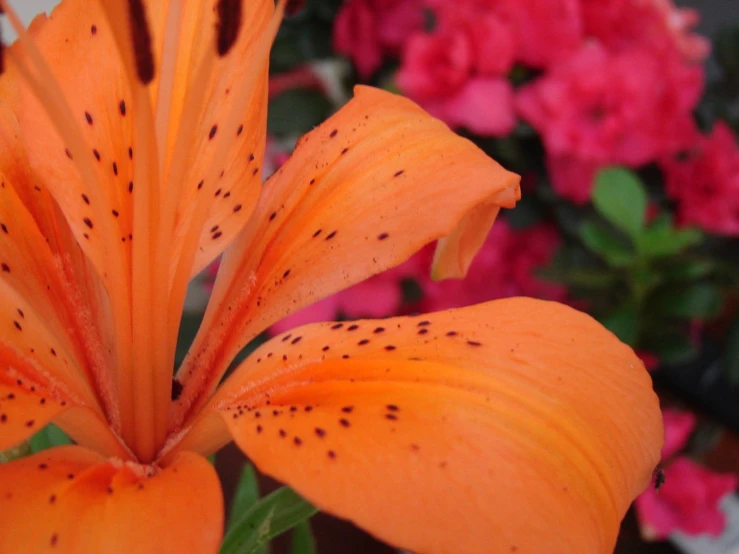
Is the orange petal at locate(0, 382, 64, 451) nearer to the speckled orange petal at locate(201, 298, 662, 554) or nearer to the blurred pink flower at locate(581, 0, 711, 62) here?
the speckled orange petal at locate(201, 298, 662, 554)

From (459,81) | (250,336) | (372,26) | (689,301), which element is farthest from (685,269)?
(250,336)

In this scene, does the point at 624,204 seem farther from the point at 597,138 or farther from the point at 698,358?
the point at 698,358

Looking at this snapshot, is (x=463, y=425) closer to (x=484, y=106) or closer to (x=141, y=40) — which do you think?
(x=141, y=40)

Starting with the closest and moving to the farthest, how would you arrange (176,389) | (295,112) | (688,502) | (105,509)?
1. (105,509)
2. (176,389)
3. (688,502)
4. (295,112)

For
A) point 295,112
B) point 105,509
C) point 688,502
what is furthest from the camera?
point 295,112

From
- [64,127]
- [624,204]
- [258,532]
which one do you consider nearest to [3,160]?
[64,127]

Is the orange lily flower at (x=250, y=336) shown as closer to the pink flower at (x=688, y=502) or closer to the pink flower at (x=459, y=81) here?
the pink flower at (x=459, y=81)
